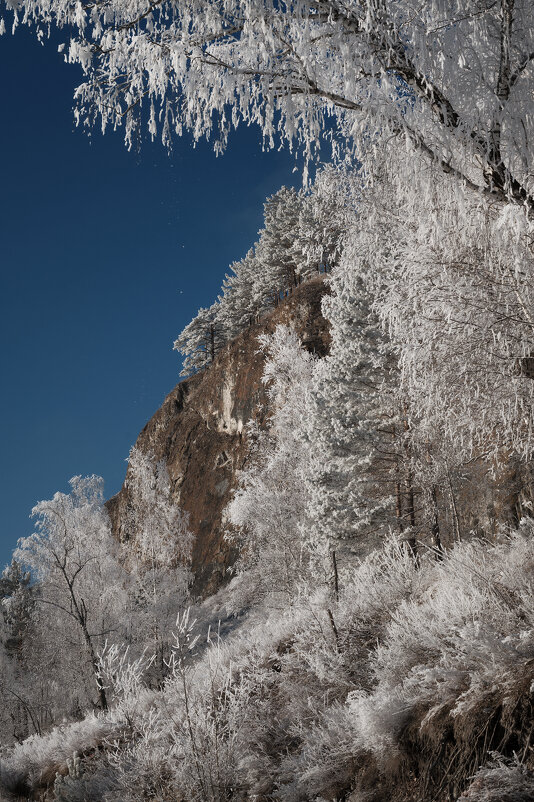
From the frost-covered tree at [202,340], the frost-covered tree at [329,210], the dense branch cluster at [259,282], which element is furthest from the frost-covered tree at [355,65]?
the frost-covered tree at [202,340]

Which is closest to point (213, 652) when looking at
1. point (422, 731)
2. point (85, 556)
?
point (422, 731)

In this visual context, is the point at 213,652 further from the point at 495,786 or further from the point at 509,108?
the point at 509,108

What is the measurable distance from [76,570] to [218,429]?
23.1 metres

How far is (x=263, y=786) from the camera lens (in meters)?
5.45

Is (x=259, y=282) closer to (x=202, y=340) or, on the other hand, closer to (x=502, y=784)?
(x=202, y=340)

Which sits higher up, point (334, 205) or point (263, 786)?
point (334, 205)

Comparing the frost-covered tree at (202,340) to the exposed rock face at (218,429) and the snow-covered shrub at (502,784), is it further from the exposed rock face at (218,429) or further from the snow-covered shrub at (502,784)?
the snow-covered shrub at (502,784)

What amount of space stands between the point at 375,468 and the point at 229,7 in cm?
1210

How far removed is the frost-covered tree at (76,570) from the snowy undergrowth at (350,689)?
12311mm

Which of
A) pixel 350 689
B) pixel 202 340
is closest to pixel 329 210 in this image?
pixel 350 689

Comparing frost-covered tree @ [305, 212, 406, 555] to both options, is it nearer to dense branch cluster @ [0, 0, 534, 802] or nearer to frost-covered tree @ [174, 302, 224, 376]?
dense branch cluster @ [0, 0, 534, 802]

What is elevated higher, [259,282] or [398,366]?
[259,282]

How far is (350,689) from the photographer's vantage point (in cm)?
614

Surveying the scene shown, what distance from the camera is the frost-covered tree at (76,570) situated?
19812 mm
